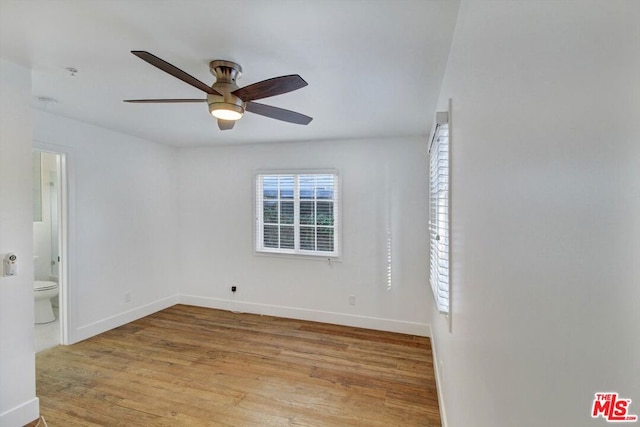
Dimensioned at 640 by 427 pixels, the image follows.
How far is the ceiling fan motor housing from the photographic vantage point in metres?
1.90

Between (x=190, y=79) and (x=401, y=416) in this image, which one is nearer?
(x=190, y=79)

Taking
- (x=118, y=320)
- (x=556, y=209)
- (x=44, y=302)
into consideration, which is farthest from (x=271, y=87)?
(x=44, y=302)

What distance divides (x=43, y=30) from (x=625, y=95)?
241cm

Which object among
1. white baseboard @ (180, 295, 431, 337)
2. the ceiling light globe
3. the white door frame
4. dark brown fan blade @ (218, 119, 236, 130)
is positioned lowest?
white baseboard @ (180, 295, 431, 337)

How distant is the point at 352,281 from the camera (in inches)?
154

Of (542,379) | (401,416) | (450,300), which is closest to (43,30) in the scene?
(542,379)

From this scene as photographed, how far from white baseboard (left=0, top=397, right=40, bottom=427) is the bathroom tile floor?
1341 mm

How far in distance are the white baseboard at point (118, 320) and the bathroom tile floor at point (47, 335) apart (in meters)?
0.23

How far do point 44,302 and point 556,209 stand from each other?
17.7ft

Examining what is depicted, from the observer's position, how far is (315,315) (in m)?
4.07

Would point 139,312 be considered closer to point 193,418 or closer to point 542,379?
point 193,418

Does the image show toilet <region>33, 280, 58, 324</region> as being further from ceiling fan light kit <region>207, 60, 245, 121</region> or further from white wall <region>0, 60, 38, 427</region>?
ceiling fan light kit <region>207, 60, 245, 121</region>

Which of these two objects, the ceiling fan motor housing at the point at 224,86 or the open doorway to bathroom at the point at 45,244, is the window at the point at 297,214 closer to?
the ceiling fan motor housing at the point at 224,86

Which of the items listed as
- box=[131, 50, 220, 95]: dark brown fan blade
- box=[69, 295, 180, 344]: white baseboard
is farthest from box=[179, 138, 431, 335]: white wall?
box=[131, 50, 220, 95]: dark brown fan blade
